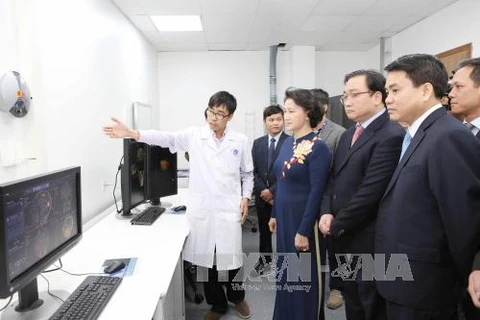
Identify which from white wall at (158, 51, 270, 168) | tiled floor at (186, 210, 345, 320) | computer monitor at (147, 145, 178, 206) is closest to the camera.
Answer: tiled floor at (186, 210, 345, 320)

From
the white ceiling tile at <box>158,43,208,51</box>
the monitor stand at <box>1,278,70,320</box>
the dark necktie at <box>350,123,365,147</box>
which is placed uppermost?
the white ceiling tile at <box>158,43,208,51</box>

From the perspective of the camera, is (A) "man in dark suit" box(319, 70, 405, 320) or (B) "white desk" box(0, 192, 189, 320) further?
(A) "man in dark suit" box(319, 70, 405, 320)

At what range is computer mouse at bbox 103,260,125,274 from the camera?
1.45 m

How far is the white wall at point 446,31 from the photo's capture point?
3.19 m

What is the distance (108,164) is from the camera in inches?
114

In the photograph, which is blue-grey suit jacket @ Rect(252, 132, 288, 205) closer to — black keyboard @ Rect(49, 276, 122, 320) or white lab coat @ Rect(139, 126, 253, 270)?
white lab coat @ Rect(139, 126, 253, 270)

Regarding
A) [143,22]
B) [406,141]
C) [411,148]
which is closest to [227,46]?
[143,22]

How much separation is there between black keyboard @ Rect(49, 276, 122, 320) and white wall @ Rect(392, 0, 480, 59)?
371 cm

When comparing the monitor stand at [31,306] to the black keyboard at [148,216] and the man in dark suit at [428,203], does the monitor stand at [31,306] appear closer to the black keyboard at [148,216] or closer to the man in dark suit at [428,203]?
the black keyboard at [148,216]

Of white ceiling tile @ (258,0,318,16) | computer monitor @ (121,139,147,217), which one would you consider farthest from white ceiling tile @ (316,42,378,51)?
computer monitor @ (121,139,147,217)

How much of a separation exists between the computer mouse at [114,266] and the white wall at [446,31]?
3.62 m

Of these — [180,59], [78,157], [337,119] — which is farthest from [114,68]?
[337,119]

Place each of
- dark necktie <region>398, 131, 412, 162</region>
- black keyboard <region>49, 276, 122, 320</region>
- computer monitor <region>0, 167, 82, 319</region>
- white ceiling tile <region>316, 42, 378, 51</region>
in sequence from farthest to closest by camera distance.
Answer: white ceiling tile <region>316, 42, 378, 51</region>
dark necktie <region>398, 131, 412, 162</region>
black keyboard <region>49, 276, 122, 320</region>
computer monitor <region>0, 167, 82, 319</region>

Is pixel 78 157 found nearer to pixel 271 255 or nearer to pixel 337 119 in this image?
pixel 271 255
